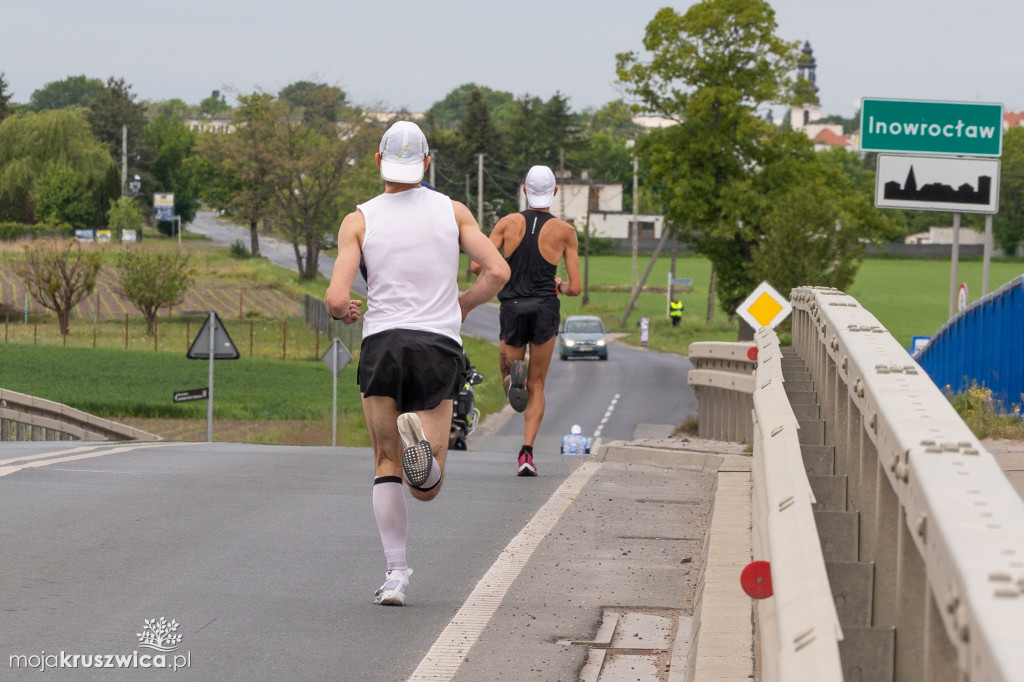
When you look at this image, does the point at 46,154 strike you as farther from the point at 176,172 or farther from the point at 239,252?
the point at 176,172

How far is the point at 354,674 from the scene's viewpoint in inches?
193

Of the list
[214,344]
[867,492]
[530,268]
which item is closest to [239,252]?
[214,344]

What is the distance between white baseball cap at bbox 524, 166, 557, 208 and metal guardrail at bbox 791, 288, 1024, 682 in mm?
5237

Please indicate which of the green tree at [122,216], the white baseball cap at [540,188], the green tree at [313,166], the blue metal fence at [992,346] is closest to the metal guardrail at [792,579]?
the white baseball cap at [540,188]

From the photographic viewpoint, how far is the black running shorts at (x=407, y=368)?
19.1ft

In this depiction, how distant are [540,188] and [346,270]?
445 cm

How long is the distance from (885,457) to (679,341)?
70832mm

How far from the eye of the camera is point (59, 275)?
6178 cm

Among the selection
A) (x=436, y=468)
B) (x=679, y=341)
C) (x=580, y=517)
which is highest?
(x=436, y=468)

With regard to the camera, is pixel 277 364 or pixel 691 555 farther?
pixel 277 364

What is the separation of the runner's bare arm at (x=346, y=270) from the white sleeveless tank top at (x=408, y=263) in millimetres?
37

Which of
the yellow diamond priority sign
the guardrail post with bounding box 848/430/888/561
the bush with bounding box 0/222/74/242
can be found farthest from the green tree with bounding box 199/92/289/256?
the guardrail post with bounding box 848/430/888/561

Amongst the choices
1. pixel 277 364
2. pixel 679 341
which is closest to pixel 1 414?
pixel 277 364

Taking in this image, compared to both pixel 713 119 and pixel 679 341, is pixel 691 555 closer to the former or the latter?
pixel 713 119
